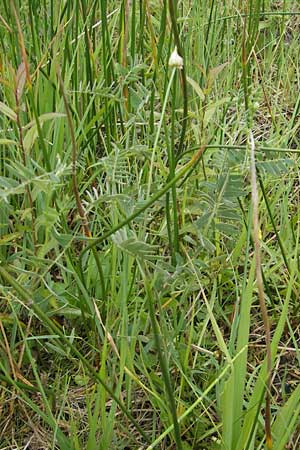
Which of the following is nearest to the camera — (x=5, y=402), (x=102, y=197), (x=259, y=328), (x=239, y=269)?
(x=102, y=197)

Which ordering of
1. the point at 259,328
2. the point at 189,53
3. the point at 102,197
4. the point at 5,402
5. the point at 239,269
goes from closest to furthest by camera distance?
1. the point at 102,197
2. the point at 5,402
3. the point at 259,328
4. the point at 239,269
5. the point at 189,53

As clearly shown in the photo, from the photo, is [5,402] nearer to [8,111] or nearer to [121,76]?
[8,111]

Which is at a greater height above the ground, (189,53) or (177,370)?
(189,53)

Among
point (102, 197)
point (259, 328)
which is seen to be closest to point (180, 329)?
point (259, 328)

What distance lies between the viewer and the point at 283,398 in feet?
3.33

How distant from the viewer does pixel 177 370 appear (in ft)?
3.30

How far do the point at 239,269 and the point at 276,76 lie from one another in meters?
0.64

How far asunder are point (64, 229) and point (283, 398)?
16.3 inches

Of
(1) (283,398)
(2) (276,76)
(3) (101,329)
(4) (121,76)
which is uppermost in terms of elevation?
(4) (121,76)

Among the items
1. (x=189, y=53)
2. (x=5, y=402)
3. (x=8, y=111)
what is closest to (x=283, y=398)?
(x=5, y=402)

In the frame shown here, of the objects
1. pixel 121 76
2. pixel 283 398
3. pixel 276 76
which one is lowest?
pixel 283 398

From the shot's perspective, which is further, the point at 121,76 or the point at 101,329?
the point at 121,76

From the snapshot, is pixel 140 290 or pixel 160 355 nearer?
pixel 160 355

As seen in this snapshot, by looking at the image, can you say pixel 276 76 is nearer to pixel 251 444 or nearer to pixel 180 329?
pixel 180 329
